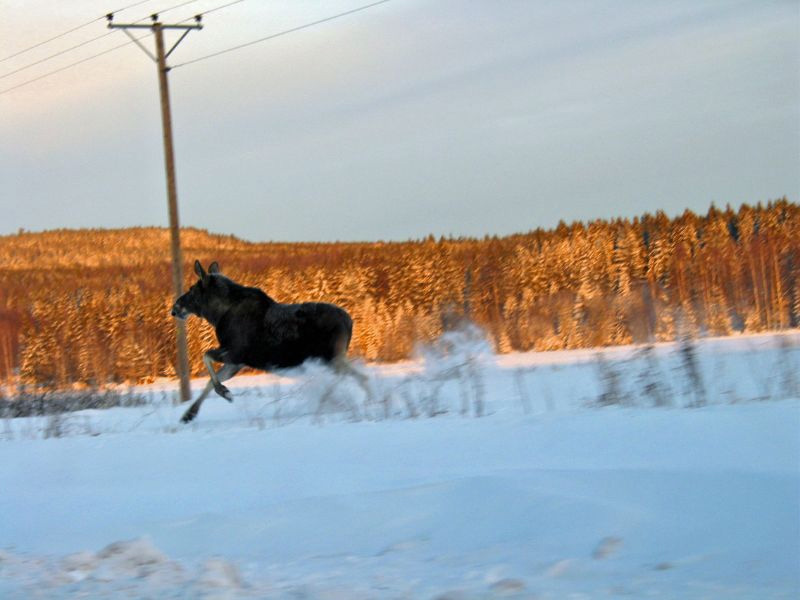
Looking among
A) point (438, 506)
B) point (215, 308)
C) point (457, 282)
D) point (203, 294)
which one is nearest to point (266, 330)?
point (215, 308)

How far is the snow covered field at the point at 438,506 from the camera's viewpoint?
14.2 feet

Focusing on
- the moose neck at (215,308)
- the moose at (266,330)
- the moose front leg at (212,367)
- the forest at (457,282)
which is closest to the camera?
the moose front leg at (212,367)

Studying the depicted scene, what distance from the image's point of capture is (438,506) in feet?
18.2

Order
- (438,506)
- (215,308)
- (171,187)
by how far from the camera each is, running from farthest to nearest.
Answer: (171,187)
(215,308)
(438,506)

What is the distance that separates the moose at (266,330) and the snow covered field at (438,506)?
4.01 metres

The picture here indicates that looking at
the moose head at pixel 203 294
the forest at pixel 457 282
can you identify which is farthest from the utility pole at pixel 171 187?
the forest at pixel 457 282

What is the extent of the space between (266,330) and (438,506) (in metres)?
8.35

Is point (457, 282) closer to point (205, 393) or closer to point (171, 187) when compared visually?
point (171, 187)

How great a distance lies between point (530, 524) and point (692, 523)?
83 centimetres

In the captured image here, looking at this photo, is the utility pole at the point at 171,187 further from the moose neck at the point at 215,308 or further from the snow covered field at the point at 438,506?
the snow covered field at the point at 438,506

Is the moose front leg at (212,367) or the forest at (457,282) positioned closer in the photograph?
the moose front leg at (212,367)

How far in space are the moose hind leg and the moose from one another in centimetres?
1

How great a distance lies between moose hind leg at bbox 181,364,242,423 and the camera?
12766mm

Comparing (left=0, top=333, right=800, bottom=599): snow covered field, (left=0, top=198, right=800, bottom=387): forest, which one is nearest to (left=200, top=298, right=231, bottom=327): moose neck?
(left=0, top=333, right=800, bottom=599): snow covered field
